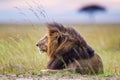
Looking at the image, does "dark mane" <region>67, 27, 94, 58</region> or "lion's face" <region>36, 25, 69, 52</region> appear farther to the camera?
"lion's face" <region>36, 25, 69, 52</region>

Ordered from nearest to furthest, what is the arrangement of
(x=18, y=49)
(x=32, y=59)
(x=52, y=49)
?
1. (x=52, y=49)
2. (x=32, y=59)
3. (x=18, y=49)

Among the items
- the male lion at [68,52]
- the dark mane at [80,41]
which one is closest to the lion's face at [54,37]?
the male lion at [68,52]

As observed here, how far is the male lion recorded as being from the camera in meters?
9.13

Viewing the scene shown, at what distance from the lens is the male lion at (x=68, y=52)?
360 inches

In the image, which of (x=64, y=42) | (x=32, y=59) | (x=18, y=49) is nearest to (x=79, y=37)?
(x=64, y=42)

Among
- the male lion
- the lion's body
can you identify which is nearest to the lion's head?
the male lion

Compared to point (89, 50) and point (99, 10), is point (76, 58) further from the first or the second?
point (99, 10)

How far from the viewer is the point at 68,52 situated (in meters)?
9.16

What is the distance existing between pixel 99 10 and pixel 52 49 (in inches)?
1440

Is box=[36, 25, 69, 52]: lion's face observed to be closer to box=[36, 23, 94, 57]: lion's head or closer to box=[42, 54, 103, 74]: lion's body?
box=[36, 23, 94, 57]: lion's head

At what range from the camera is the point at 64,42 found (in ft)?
30.0

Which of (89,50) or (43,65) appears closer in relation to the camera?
(89,50)

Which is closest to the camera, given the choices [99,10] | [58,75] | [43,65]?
[58,75]

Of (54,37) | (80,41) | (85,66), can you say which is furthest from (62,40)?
(85,66)
